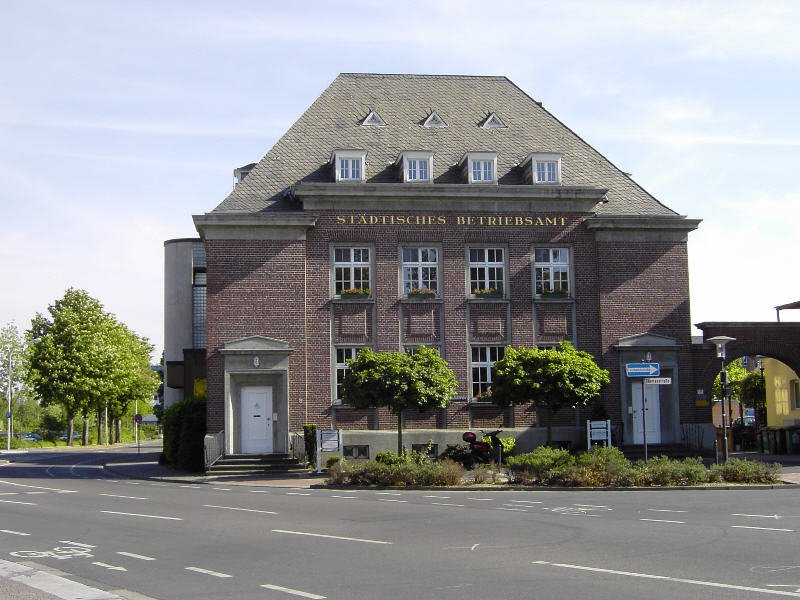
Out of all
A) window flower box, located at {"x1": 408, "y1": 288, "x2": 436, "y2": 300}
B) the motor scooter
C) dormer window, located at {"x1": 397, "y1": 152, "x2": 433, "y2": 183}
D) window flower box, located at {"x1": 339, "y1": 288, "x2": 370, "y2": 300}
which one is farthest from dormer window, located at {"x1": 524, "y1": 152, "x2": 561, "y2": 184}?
Answer: the motor scooter

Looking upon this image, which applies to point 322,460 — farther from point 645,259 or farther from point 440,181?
point 645,259

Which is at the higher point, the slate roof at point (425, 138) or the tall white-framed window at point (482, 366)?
the slate roof at point (425, 138)

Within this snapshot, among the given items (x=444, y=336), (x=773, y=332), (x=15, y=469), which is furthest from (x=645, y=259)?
(x=15, y=469)

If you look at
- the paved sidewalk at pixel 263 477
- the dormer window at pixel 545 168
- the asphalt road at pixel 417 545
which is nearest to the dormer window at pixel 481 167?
the dormer window at pixel 545 168

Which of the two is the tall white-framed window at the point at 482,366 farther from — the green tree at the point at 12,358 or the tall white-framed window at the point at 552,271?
the green tree at the point at 12,358

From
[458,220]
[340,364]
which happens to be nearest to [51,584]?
[340,364]

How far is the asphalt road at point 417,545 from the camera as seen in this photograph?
10.1 m

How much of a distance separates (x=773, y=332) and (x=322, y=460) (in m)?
17.3

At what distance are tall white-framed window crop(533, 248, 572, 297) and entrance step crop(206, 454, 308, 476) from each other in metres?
10.7

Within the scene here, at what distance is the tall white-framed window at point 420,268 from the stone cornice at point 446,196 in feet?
4.97

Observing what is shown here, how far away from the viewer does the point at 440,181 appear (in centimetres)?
3591

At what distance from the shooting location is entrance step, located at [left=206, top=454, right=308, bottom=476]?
105ft

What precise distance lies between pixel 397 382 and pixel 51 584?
786 inches

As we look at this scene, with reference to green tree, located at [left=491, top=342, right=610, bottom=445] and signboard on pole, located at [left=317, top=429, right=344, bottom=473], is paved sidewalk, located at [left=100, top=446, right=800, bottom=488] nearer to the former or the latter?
signboard on pole, located at [left=317, top=429, right=344, bottom=473]
